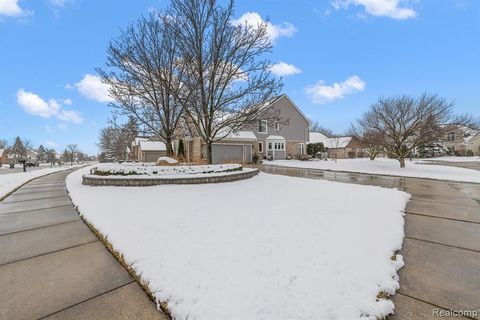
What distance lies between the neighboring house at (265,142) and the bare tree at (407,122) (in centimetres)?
899

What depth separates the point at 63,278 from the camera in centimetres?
304

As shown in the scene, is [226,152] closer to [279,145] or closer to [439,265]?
[279,145]

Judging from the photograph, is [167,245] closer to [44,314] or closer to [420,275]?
[44,314]

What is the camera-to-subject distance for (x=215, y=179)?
10.7 meters

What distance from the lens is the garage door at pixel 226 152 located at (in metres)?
24.5

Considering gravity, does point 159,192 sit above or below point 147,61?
below

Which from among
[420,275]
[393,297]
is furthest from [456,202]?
[393,297]

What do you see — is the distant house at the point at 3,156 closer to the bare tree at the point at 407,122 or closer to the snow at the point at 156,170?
the snow at the point at 156,170

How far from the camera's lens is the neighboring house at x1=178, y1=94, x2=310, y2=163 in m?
24.8

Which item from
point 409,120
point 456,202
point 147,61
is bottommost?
point 456,202

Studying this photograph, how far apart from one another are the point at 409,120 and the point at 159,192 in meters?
20.0

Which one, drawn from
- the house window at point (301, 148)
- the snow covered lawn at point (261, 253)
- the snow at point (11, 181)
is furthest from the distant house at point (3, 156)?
the snow covered lawn at point (261, 253)

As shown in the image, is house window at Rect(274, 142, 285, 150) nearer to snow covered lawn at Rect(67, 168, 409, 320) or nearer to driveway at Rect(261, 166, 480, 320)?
snow covered lawn at Rect(67, 168, 409, 320)

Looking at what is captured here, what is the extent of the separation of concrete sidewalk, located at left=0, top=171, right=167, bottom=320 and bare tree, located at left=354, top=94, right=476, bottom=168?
2118 centimetres
